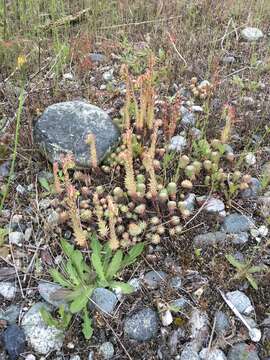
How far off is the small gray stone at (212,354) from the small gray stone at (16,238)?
4.15 feet

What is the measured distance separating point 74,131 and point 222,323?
160cm

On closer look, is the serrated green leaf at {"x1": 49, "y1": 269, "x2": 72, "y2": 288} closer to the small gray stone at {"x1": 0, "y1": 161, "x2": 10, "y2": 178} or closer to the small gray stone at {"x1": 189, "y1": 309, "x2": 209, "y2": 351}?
the small gray stone at {"x1": 189, "y1": 309, "x2": 209, "y2": 351}

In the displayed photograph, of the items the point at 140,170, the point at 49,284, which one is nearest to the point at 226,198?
the point at 140,170

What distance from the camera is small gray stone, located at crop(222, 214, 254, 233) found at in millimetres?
2673

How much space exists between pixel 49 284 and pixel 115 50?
2.59 meters

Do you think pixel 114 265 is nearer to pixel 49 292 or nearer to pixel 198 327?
pixel 49 292

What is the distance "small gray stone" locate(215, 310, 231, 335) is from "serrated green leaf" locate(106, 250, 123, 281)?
0.60 m

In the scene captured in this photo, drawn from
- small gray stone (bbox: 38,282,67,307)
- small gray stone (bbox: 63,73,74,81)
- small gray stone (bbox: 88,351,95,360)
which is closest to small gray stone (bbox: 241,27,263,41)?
small gray stone (bbox: 63,73,74,81)

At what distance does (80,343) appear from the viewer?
87.3 inches

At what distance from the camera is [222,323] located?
226 centimetres

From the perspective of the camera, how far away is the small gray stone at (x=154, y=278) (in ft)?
7.90

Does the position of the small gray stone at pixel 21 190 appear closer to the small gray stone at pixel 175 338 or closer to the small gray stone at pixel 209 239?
the small gray stone at pixel 209 239

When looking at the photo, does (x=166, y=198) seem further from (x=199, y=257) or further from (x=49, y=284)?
(x=49, y=284)

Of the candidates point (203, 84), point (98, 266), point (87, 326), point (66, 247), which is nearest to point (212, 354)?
point (87, 326)
